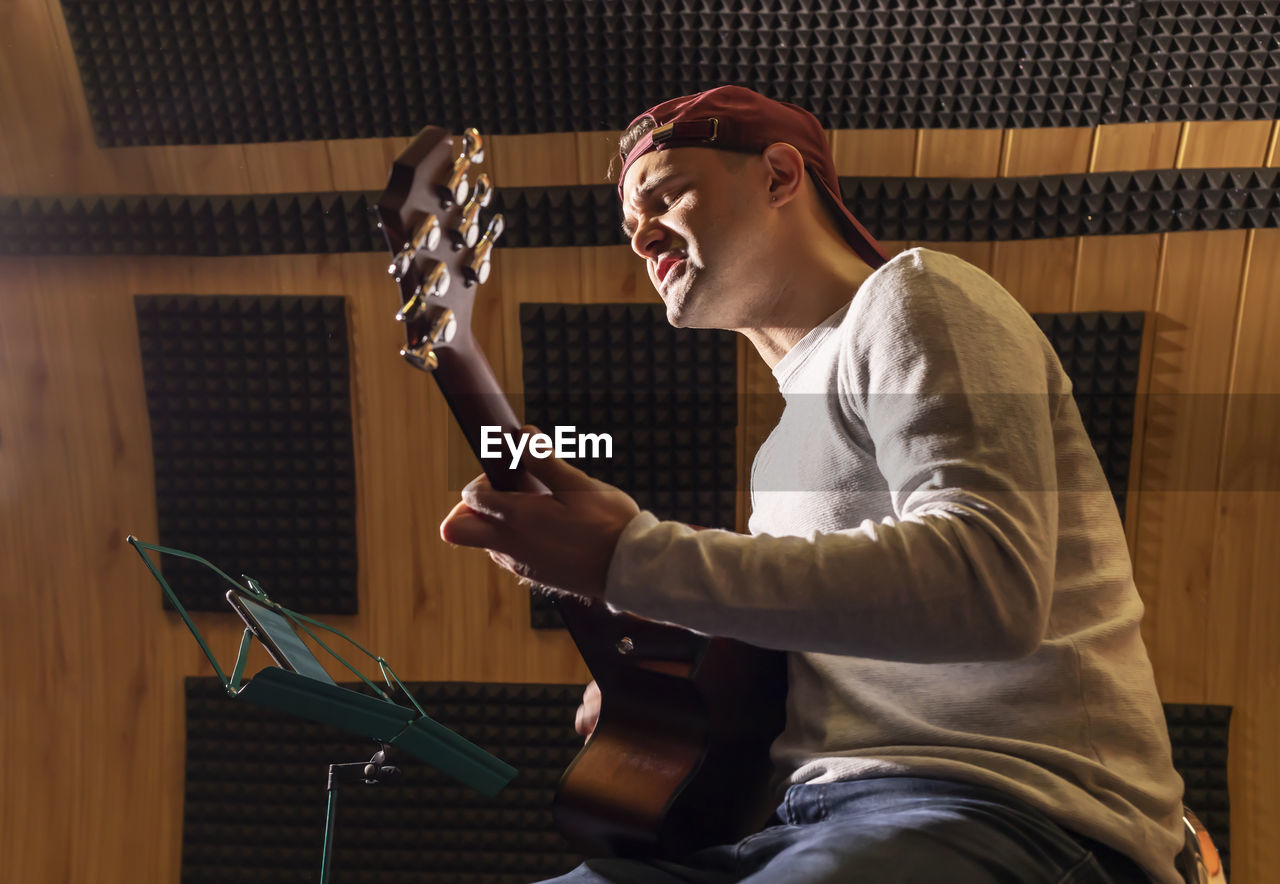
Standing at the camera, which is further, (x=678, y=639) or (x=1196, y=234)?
(x=1196, y=234)

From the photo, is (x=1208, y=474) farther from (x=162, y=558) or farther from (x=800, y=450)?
(x=162, y=558)

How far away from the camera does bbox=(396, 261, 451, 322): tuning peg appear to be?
0.77 meters

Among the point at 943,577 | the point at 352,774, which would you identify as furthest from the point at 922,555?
the point at 352,774

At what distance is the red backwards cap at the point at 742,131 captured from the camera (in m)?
1.31

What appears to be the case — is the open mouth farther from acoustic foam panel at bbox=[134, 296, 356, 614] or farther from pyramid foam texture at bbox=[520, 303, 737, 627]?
acoustic foam panel at bbox=[134, 296, 356, 614]

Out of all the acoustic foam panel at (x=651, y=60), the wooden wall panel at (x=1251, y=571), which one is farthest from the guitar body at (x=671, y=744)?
the wooden wall panel at (x=1251, y=571)

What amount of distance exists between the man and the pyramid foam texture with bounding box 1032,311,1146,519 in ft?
3.99

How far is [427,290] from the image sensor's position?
0.78 metres

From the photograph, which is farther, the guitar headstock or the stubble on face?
the stubble on face

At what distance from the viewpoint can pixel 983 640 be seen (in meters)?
0.75

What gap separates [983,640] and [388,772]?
1.18 metres

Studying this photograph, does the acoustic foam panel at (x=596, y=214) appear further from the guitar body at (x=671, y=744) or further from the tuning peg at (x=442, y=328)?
the tuning peg at (x=442, y=328)

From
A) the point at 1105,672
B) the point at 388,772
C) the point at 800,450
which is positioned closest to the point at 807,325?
the point at 800,450

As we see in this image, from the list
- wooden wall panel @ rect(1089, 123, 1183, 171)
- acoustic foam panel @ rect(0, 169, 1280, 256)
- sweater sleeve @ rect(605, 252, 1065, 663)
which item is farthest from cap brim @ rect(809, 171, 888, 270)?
wooden wall panel @ rect(1089, 123, 1183, 171)
